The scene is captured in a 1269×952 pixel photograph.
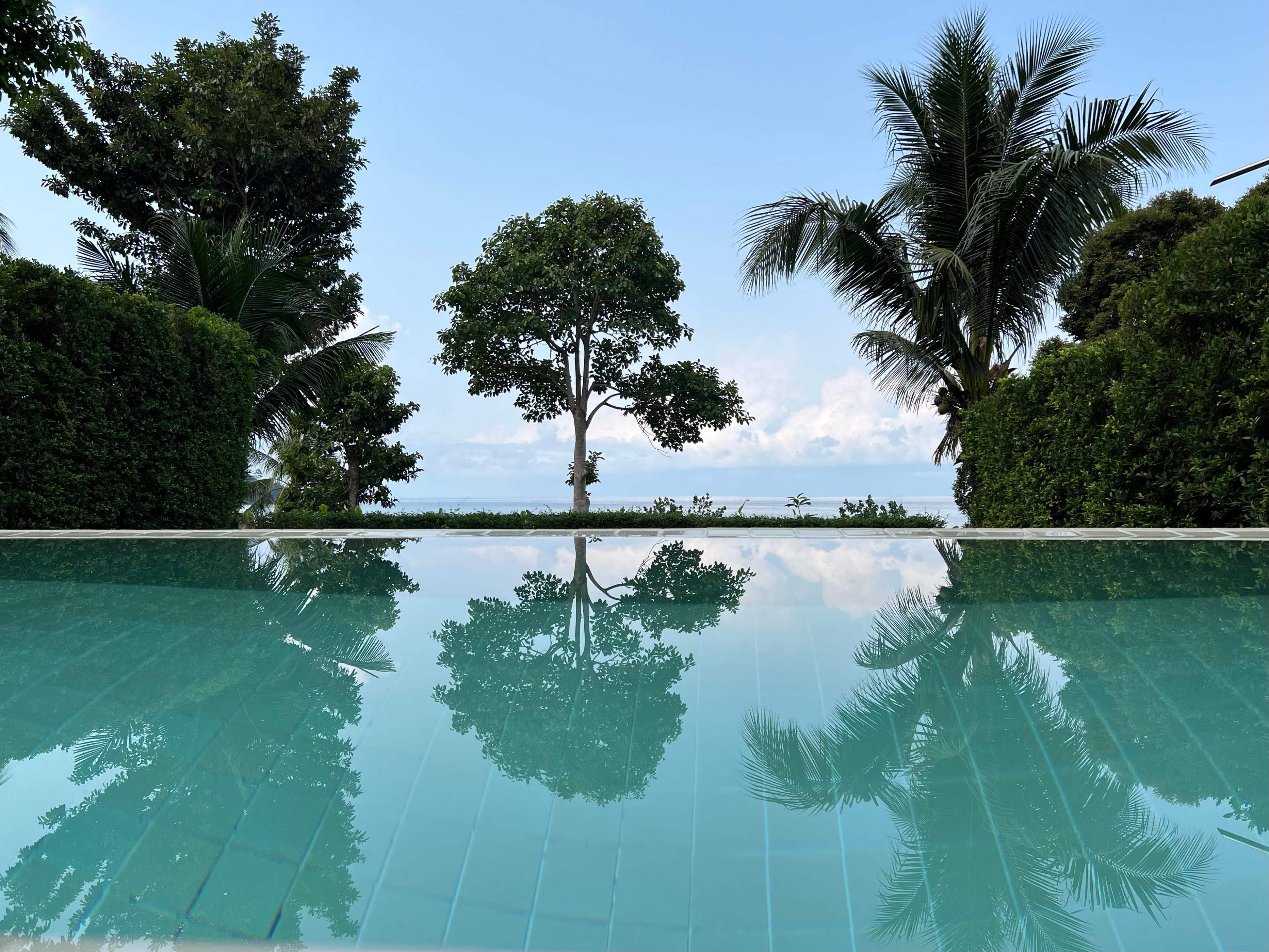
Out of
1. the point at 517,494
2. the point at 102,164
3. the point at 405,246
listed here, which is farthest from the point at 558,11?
the point at 102,164

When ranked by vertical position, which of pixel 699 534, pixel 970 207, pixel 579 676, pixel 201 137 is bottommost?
pixel 579 676

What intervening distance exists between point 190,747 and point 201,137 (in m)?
19.2

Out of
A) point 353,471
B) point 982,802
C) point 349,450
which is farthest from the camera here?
point 353,471

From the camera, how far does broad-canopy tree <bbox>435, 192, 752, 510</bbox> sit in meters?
18.4

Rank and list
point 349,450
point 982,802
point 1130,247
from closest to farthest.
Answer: point 982,802
point 1130,247
point 349,450

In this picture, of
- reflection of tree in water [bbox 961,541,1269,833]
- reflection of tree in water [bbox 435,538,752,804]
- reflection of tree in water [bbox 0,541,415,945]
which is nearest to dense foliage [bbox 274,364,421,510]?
reflection of tree in water [bbox 0,541,415,945]

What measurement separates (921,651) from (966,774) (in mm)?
1232

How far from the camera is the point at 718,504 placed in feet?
56.4

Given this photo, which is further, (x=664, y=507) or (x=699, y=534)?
(x=664, y=507)

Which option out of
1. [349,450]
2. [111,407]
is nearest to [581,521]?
[111,407]

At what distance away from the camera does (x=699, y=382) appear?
742 inches

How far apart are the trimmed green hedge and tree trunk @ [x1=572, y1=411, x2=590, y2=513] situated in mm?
3943

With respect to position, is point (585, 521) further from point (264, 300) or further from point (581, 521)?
point (264, 300)

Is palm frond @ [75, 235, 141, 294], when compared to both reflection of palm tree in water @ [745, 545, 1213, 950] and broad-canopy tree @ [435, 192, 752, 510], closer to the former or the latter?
broad-canopy tree @ [435, 192, 752, 510]
